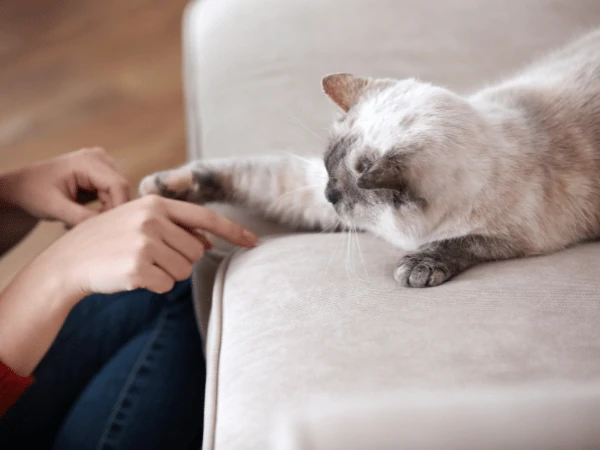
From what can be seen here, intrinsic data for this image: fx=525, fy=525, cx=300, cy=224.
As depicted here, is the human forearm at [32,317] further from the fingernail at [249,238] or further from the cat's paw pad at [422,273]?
the cat's paw pad at [422,273]

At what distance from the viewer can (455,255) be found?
83 centimetres

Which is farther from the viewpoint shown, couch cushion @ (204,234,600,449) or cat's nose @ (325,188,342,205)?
cat's nose @ (325,188,342,205)

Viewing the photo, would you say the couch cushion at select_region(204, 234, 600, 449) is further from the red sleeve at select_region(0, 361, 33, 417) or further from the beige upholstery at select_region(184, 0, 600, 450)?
the red sleeve at select_region(0, 361, 33, 417)

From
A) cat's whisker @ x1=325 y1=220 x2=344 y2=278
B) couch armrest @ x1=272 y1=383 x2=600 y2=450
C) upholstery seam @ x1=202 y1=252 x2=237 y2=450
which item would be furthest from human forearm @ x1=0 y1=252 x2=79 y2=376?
couch armrest @ x1=272 y1=383 x2=600 y2=450

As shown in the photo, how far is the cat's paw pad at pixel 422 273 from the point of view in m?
0.77

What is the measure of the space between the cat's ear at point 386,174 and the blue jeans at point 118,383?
0.51 m


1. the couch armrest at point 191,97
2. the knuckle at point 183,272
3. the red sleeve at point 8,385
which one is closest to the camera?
the red sleeve at point 8,385

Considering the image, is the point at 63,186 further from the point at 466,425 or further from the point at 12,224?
the point at 466,425

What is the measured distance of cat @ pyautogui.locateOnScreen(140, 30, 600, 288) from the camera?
0.79 meters

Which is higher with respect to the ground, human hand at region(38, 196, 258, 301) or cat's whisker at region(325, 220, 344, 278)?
human hand at region(38, 196, 258, 301)

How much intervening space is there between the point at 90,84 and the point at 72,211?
1.77 m

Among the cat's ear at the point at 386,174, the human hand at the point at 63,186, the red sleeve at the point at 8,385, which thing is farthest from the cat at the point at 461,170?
the red sleeve at the point at 8,385

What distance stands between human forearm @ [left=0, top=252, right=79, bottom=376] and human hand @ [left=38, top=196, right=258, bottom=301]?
17 mm

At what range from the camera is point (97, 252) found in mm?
829
